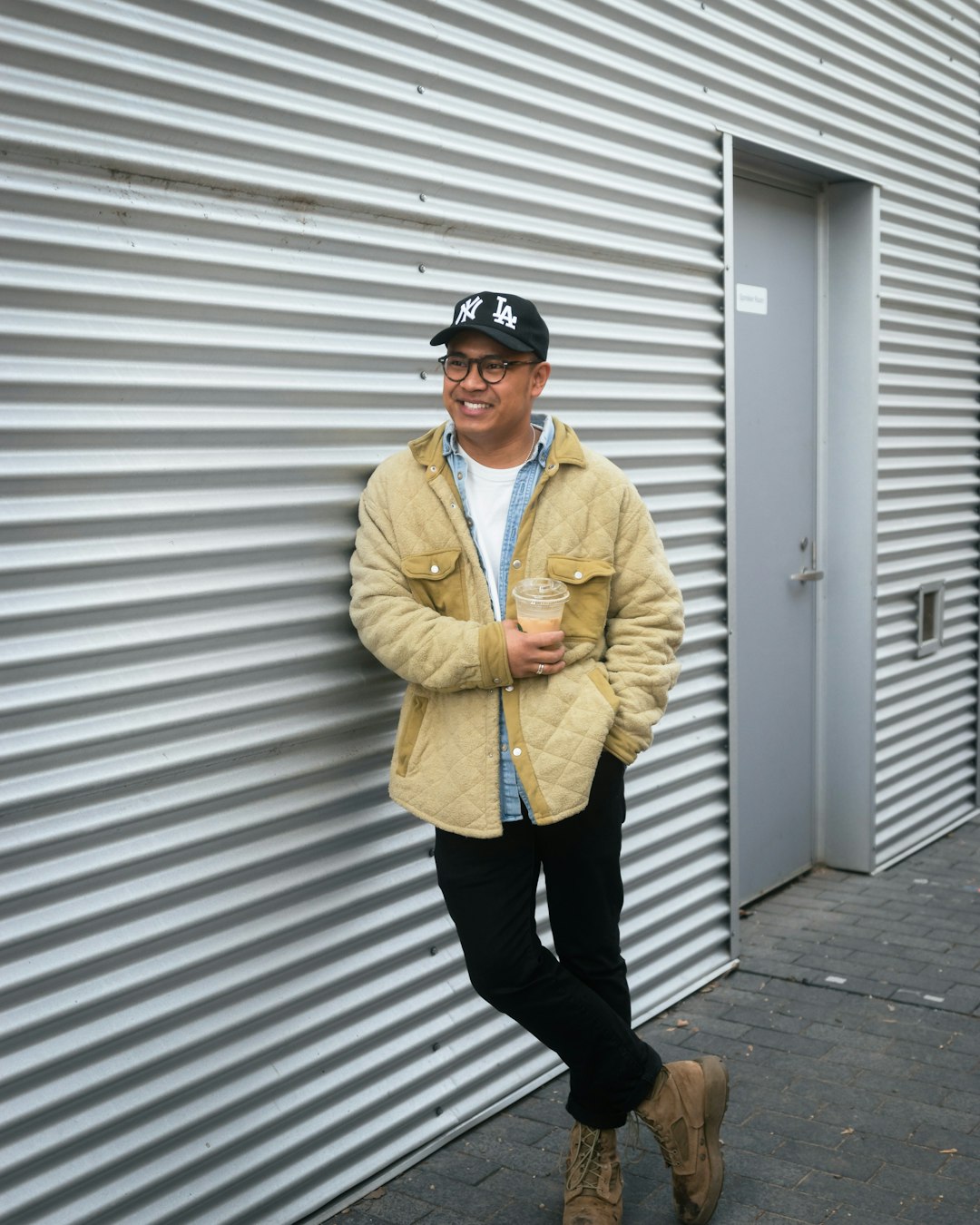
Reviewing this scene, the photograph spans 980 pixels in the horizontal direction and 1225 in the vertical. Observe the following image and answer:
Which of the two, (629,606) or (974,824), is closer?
(629,606)

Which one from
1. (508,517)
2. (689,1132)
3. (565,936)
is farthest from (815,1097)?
(508,517)

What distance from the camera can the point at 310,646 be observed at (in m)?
3.54

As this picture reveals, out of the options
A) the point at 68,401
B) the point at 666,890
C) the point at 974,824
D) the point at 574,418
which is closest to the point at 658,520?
the point at 574,418

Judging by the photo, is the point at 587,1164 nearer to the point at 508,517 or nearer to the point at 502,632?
the point at 502,632

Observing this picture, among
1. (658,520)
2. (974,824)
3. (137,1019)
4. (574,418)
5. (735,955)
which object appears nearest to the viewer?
(137,1019)

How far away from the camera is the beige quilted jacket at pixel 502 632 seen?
3285 mm

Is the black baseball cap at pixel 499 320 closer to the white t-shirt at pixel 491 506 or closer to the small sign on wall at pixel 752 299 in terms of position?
the white t-shirt at pixel 491 506

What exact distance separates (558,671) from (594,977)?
34.1 inches

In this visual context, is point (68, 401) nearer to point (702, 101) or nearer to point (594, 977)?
point (594, 977)

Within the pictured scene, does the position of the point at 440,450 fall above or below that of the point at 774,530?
above

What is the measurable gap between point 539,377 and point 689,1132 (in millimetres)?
2006

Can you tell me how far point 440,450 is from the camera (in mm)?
3469

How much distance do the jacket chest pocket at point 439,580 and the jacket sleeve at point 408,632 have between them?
26 millimetres

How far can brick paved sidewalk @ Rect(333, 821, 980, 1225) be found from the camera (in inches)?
144
